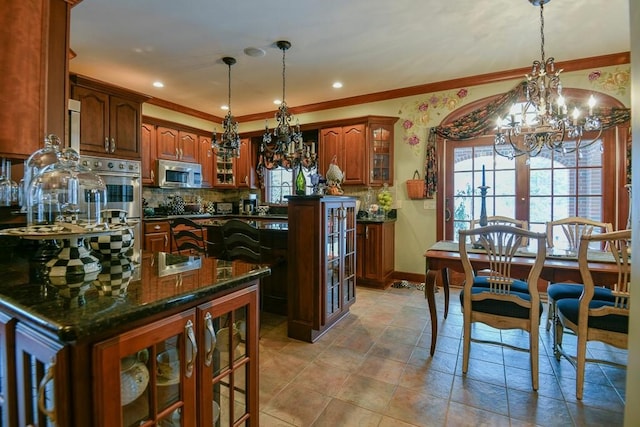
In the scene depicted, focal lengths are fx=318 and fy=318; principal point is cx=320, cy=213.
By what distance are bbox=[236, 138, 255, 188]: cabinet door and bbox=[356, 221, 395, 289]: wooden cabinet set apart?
2.45 meters

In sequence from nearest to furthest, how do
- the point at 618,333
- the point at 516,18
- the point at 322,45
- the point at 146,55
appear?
the point at 618,333, the point at 516,18, the point at 322,45, the point at 146,55

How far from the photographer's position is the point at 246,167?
5816mm

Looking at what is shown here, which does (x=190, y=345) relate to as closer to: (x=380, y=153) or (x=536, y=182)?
(x=380, y=153)

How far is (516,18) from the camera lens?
2.77m

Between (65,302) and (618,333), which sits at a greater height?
(65,302)

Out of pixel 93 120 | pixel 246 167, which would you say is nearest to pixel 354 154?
pixel 246 167

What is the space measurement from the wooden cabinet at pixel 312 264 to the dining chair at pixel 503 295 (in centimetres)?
107

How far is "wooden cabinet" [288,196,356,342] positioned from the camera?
2.63m

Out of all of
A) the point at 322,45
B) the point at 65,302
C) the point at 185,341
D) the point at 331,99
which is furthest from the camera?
the point at 331,99

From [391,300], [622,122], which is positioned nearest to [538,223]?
[622,122]

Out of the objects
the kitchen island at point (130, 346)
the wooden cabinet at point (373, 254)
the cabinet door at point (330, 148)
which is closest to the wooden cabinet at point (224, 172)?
the cabinet door at point (330, 148)

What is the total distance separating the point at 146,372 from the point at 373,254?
3.59 meters

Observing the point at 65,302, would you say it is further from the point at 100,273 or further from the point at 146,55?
the point at 146,55

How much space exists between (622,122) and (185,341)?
4.55 m
